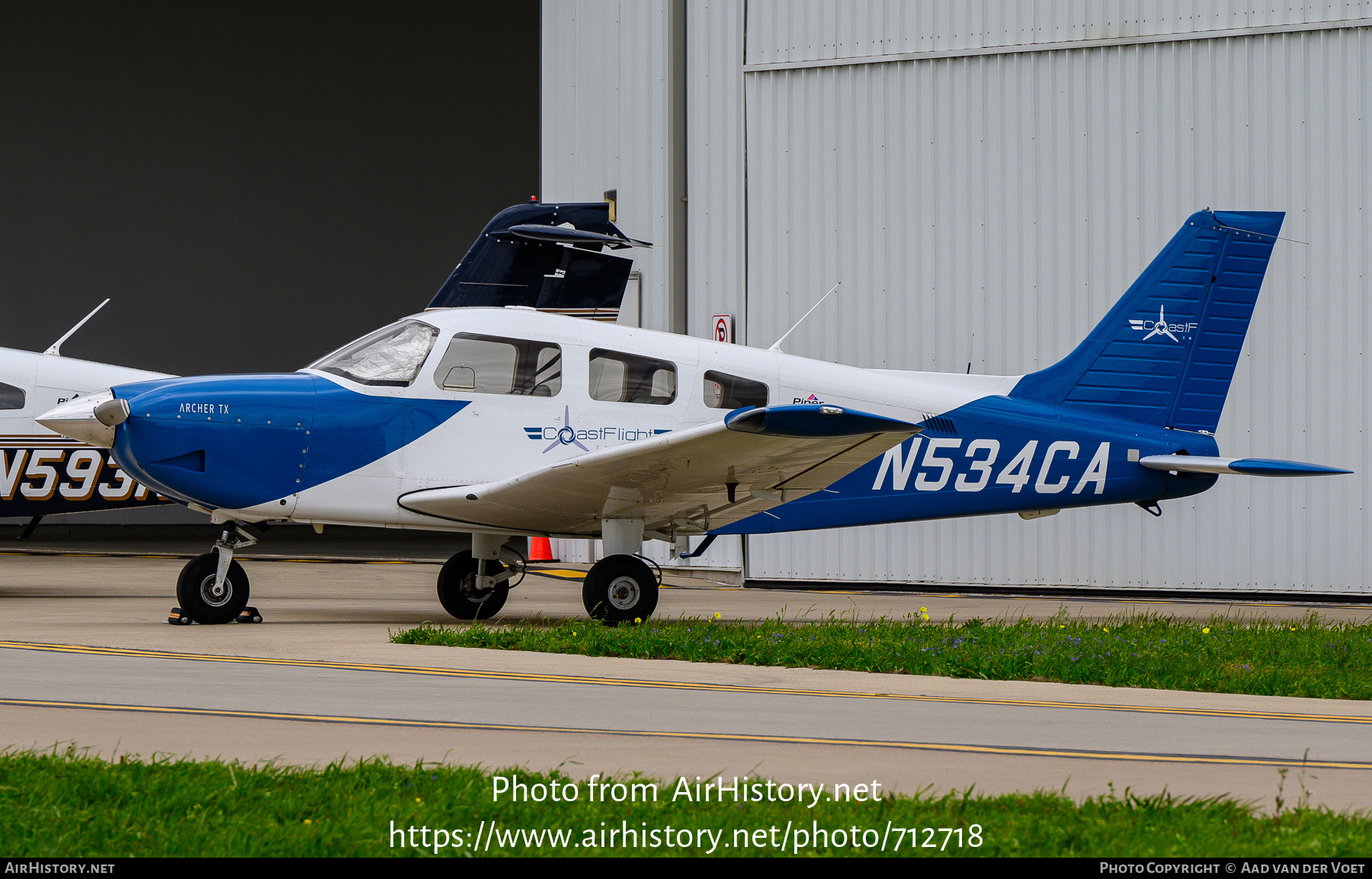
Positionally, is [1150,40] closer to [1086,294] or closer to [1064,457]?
[1086,294]

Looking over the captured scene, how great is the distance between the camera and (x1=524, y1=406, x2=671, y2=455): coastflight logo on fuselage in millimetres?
9516

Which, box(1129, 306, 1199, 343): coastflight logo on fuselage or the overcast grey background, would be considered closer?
box(1129, 306, 1199, 343): coastflight logo on fuselage

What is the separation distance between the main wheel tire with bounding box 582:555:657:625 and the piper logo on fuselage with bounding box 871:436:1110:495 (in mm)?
2141

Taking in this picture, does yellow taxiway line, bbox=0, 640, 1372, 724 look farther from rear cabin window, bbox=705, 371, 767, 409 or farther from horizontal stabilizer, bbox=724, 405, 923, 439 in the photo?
rear cabin window, bbox=705, 371, 767, 409

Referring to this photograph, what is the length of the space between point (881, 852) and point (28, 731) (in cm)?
339

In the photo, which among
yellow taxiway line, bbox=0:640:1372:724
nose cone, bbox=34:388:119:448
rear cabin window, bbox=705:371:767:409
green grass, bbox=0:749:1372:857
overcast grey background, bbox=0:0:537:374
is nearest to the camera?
green grass, bbox=0:749:1372:857

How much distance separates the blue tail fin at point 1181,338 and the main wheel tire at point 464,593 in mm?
4572

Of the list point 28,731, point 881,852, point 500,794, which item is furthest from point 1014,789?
point 28,731

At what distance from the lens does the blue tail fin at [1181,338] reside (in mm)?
10578

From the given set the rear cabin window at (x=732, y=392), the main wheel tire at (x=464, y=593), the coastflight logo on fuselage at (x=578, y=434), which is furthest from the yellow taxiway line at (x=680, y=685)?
the rear cabin window at (x=732, y=392)

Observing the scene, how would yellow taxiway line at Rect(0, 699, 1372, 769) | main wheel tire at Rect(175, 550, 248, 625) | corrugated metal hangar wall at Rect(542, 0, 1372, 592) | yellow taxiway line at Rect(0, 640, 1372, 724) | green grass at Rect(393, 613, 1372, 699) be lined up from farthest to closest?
corrugated metal hangar wall at Rect(542, 0, 1372, 592) < main wheel tire at Rect(175, 550, 248, 625) < green grass at Rect(393, 613, 1372, 699) < yellow taxiway line at Rect(0, 640, 1372, 724) < yellow taxiway line at Rect(0, 699, 1372, 769)

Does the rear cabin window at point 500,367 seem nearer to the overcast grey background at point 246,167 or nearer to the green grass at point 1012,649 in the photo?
the green grass at point 1012,649

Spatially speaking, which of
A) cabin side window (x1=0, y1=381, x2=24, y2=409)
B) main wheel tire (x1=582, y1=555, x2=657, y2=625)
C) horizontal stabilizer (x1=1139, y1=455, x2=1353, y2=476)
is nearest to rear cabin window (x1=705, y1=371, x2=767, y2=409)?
main wheel tire (x1=582, y1=555, x2=657, y2=625)

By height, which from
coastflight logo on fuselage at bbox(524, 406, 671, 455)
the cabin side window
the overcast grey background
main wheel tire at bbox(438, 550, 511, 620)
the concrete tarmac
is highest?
the overcast grey background
